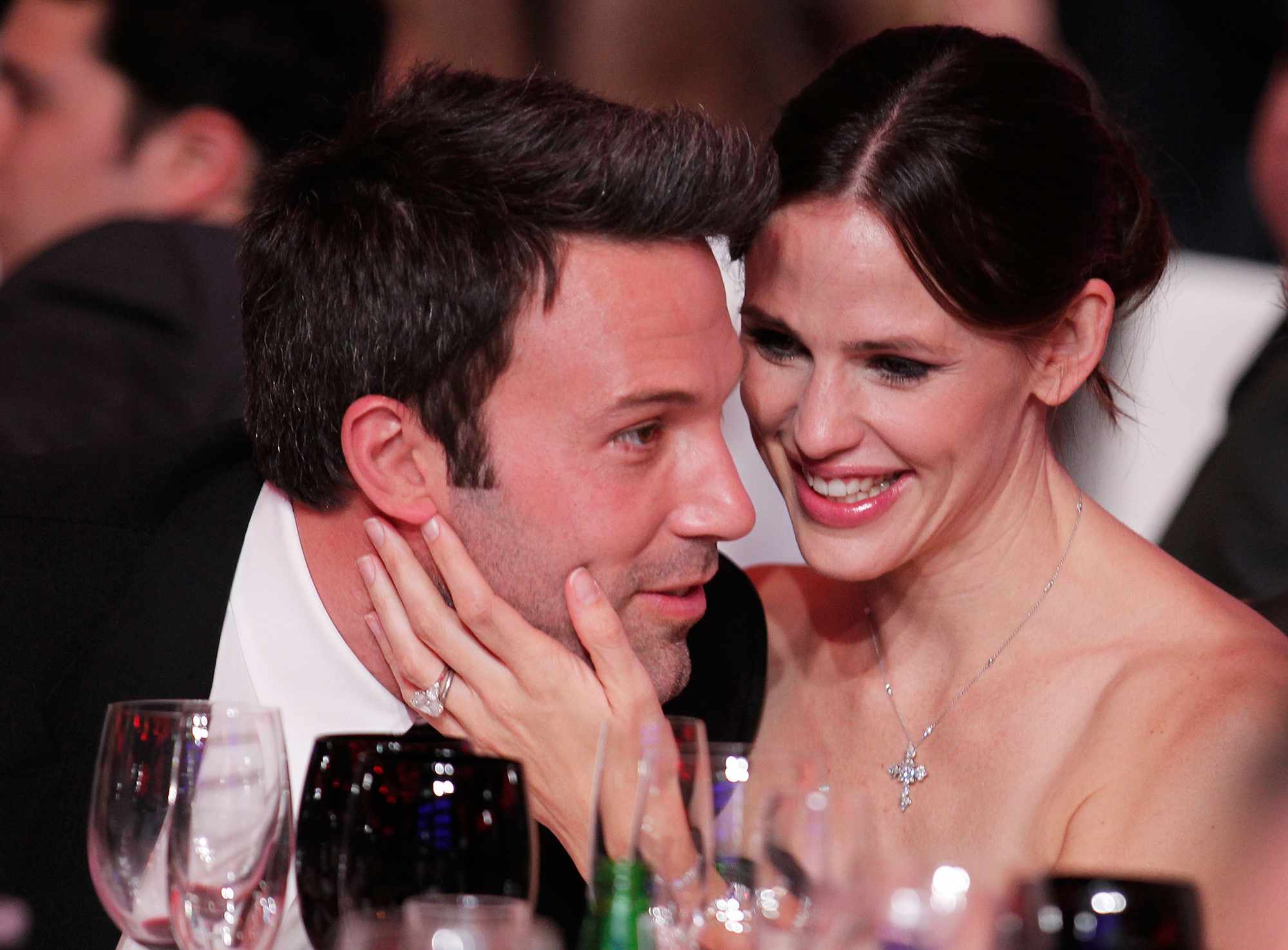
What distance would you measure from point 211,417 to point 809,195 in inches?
75.7

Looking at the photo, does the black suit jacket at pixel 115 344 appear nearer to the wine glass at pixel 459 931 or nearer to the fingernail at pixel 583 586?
the fingernail at pixel 583 586

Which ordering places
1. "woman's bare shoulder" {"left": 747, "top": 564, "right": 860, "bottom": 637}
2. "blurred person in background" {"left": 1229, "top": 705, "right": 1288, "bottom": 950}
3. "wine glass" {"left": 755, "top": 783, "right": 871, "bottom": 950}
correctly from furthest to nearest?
"woman's bare shoulder" {"left": 747, "top": 564, "right": 860, "bottom": 637} < "blurred person in background" {"left": 1229, "top": 705, "right": 1288, "bottom": 950} < "wine glass" {"left": 755, "top": 783, "right": 871, "bottom": 950}

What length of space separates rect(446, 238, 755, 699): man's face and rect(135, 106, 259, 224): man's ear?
7.55 feet

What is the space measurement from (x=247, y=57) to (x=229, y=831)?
318 cm

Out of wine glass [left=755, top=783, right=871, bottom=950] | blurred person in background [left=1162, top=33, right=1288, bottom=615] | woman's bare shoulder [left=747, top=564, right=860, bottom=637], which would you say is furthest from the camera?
blurred person in background [left=1162, top=33, right=1288, bottom=615]

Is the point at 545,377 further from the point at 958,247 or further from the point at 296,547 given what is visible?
the point at 958,247

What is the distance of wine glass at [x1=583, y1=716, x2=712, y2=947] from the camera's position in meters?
1.19

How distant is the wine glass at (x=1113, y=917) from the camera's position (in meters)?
1.01

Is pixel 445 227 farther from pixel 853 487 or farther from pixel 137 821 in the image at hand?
Result: pixel 137 821

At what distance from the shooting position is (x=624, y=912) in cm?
119

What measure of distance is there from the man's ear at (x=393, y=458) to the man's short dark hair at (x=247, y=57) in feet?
7.29

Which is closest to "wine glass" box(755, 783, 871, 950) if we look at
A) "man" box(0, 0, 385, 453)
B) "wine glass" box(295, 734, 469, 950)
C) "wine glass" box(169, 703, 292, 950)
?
"wine glass" box(295, 734, 469, 950)

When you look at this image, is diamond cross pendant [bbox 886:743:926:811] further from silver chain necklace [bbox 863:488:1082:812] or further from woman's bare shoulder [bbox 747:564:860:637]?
woman's bare shoulder [bbox 747:564:860:637]

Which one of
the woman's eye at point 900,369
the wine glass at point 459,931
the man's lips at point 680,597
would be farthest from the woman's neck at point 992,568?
the wine glass at point 459,931
